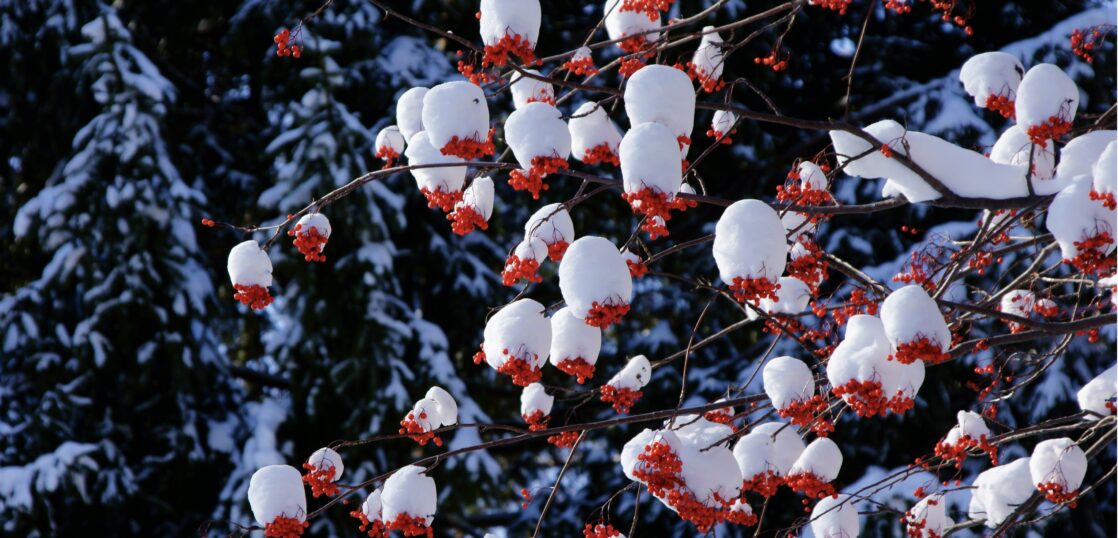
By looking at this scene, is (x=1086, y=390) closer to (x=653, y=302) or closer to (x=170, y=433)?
(x=653, y=302)

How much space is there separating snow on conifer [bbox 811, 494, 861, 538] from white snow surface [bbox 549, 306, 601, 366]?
3.43 ft

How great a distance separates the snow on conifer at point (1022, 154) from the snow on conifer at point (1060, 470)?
73 cm

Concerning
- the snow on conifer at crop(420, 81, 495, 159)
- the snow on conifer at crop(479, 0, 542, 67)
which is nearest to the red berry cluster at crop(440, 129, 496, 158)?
the snow on conifer at crop(420, 81, 495, 159)

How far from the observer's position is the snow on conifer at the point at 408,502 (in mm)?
3182

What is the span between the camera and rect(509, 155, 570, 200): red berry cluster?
2525 mm

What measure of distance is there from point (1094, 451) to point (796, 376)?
1025mm

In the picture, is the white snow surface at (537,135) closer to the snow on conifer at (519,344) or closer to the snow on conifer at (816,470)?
the snow on conifer at (519,344)

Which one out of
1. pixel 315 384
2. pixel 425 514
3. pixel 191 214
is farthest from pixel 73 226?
pixel 425 514

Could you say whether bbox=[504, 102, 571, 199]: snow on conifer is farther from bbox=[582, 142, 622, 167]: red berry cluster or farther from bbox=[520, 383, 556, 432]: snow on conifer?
bbox=[520, 383, 556, 432]: snow on conifer

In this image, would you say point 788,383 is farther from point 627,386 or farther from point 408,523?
point 408,523

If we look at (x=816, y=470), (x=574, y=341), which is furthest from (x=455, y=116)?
(x=816, y=470)

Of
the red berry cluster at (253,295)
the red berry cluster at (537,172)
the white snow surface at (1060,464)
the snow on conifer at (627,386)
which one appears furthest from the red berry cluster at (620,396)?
the white snow surface at (1060,464)

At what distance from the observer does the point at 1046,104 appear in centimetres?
251

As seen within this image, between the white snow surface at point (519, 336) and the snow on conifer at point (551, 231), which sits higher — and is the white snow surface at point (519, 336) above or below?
below
